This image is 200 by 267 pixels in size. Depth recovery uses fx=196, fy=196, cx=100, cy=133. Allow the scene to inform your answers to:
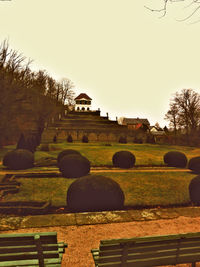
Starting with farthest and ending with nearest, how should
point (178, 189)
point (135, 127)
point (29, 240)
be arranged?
point (135, 127)
point (178, 189)
point (29, 240)

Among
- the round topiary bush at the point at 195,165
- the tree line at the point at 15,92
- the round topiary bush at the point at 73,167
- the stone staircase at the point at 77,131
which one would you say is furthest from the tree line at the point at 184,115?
the stone staircase at the point at 77,131

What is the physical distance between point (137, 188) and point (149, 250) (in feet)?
22.6

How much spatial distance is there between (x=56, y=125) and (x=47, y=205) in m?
26.9

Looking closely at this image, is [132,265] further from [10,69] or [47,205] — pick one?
[10,69]

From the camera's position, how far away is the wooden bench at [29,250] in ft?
8.46

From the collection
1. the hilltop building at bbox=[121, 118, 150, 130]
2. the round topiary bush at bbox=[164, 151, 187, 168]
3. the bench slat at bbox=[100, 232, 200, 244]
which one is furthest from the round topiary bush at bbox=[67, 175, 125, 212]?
the hilltop building at bbox=[121, 118, 150, 130]

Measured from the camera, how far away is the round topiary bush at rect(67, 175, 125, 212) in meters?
6.16

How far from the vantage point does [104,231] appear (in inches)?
206

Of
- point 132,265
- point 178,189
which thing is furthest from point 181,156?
point 132,265

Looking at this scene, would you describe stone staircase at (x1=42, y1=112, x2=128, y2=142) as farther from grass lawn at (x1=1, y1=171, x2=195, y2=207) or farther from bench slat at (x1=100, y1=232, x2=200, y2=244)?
bench slat at (x1=100, y1=232, x2=200, y2=244)

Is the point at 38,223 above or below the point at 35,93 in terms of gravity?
below

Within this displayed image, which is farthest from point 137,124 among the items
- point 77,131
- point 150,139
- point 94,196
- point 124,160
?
point 94,196

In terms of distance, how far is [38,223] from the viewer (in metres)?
5.56

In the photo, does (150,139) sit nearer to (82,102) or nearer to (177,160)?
(177,160)
